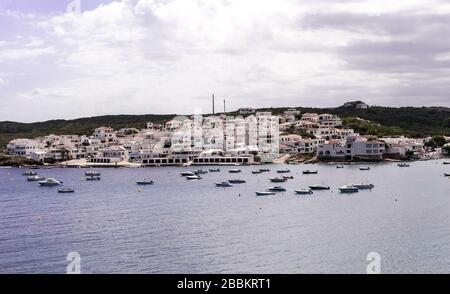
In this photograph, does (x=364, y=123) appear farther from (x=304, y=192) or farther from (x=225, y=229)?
(x=225, y=229)

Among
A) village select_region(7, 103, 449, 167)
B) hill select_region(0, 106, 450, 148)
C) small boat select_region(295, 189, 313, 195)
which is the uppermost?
hill select_region(0, 106, 450, 148)

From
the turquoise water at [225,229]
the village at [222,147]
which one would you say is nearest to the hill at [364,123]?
the village at [222,147]

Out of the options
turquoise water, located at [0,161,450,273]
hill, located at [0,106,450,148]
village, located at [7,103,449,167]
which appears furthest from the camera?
hill, located at [0,106,450,148]

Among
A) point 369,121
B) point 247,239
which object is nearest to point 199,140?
point 369,121

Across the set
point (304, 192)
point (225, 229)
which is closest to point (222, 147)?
point (304, 192)

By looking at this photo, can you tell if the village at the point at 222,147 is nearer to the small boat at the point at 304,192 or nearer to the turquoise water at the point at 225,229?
the turquoise water at the point at 225,229

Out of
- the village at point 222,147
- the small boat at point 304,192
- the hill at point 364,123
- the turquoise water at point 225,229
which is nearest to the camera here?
the turquoise water at point 225,229

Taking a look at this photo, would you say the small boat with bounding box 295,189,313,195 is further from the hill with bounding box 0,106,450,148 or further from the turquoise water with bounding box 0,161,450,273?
the hill with bounding box 0,106,450,148

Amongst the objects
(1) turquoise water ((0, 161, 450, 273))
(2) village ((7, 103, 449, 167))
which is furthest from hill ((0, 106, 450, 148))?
(1) turquoise water ((0, 161, 450, 273))
